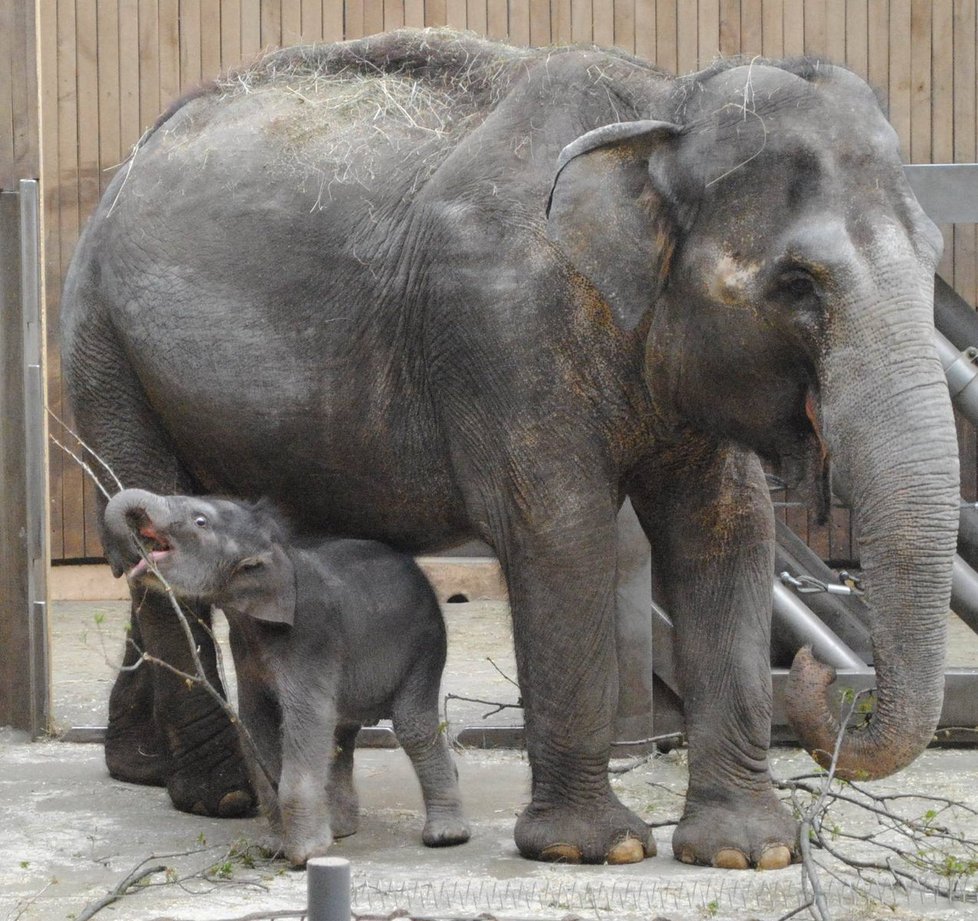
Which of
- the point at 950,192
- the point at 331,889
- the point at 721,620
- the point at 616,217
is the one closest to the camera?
the point at 331,889

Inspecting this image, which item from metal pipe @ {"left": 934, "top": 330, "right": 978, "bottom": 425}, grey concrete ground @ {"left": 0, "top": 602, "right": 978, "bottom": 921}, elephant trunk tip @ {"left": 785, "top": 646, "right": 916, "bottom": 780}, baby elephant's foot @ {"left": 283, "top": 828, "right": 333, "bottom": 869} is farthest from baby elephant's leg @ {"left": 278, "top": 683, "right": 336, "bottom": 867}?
metal pipe @ {"left": 934, "top": 330, "right": 978, "bottom": 425}

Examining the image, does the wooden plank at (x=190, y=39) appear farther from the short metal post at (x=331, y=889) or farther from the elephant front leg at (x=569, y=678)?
the short metal post at (x=331, y=889)

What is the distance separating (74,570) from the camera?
486 inches

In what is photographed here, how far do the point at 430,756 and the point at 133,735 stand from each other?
1724 mm

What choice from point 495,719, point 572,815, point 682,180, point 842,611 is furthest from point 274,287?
point 842,611

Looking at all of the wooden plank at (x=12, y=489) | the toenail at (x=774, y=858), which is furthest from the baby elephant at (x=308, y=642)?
the wooden plank at (x=12, y=489)

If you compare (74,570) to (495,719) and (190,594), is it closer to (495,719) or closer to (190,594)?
(495,719)

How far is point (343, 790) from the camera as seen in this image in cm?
605

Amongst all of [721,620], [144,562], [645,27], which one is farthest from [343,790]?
[645,27]

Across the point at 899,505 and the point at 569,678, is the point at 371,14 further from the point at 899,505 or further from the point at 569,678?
the point at 899,505

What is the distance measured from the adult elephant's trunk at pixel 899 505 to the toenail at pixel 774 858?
777 mm

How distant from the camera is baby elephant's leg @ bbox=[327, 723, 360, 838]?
6.00 metres

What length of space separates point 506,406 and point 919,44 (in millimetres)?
7599

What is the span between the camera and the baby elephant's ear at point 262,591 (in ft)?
18.2
